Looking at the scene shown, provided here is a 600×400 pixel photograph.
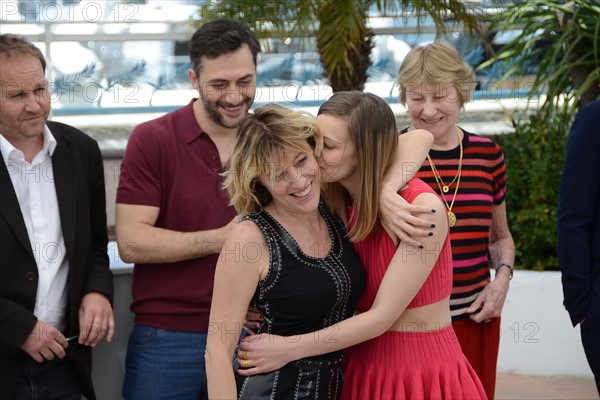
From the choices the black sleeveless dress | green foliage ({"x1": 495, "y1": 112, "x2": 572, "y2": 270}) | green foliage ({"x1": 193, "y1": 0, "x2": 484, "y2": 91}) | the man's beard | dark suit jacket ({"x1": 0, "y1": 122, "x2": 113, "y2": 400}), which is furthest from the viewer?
green foliage ({"x1": 495, "y1": 112, "x2": 572, "y2": 270})

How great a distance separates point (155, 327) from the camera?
3.53 m

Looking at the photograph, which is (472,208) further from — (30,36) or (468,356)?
(30,36)

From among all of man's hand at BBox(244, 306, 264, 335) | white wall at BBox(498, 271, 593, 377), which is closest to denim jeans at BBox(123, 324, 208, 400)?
man's hand at BBox(244, 306, 264, 335)

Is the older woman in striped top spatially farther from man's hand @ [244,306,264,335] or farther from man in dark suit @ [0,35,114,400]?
man in dark suit @ [0,35,114,400]

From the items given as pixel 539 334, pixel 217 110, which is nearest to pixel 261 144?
pixel 217 110

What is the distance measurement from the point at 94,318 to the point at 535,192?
4.08 m

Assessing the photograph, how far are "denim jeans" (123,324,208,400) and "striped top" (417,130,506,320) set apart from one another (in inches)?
41.7

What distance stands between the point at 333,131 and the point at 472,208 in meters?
1.01

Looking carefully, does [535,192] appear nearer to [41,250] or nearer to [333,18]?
[333,18]

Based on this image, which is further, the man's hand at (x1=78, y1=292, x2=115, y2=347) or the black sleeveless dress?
the man's hand at (x1=78, y1=292, x2=115, y2=347)

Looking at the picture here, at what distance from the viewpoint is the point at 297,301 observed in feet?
9.00

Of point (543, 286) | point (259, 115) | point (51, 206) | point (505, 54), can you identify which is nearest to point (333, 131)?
point (259, 115)

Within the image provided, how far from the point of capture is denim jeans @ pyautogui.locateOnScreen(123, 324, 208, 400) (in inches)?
138

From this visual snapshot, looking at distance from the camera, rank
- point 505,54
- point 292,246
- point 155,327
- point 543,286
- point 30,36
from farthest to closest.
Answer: point 30,36 → point 505,54 → point 543,286 → point 155,327 → point 292,246
